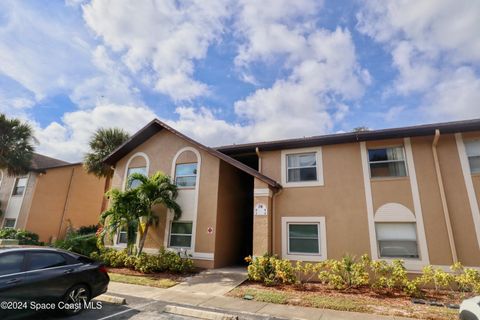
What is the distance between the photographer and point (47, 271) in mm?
6082

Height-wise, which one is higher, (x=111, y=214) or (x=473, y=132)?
(x=473, y=132)

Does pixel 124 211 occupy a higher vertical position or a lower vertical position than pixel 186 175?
lower

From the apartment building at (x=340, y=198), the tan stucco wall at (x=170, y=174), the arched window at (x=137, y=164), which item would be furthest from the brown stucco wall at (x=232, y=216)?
the arched window at (x=137, y=164)

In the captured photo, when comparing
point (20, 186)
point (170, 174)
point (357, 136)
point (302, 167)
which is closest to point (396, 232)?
point (357, 136)

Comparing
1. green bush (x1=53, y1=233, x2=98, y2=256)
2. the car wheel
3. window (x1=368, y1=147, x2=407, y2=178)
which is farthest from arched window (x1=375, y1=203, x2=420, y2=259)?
green bush (x1=53, y1=233, x2=98, y2=256)

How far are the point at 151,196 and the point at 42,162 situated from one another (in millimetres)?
17729

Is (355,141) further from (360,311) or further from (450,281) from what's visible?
(360,311)

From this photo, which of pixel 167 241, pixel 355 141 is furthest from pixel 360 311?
pixel 167 241

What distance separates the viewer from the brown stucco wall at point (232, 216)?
13008 millimetres

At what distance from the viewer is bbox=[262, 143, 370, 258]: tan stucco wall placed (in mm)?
10625

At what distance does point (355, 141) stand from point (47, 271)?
11.6 meters

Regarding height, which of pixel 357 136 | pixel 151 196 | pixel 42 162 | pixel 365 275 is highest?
pixel 42 162

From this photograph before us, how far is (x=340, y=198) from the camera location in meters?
11.2

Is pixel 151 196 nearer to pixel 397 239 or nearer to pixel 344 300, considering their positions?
pixel 344 300
